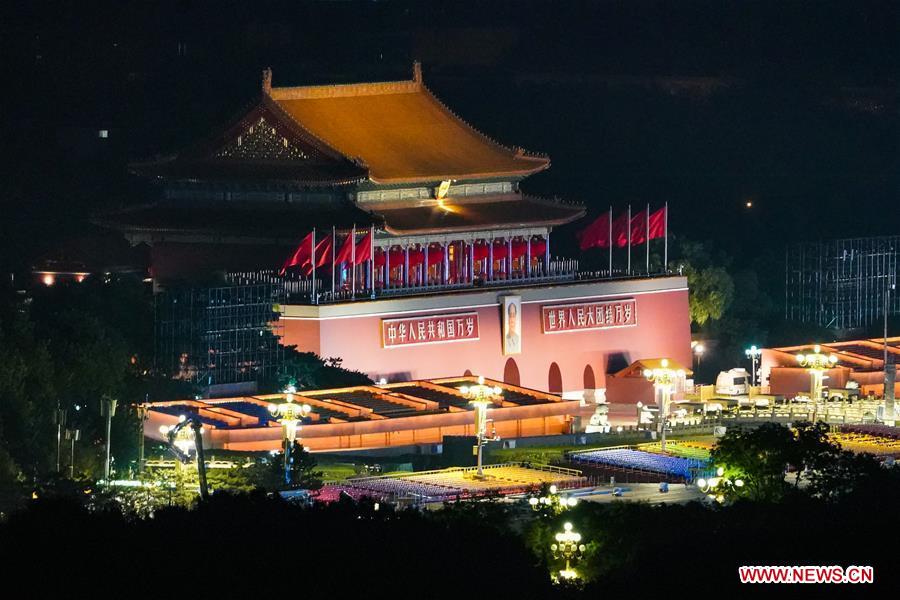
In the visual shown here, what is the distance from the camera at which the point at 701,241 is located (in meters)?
118

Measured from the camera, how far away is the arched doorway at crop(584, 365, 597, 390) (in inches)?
3949

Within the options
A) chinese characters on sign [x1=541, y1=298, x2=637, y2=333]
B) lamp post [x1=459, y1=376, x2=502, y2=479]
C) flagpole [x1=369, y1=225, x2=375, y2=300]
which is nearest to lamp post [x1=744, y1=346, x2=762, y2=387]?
chinese characters on sign [x1=541, y1=298, x2=637, y2=333]

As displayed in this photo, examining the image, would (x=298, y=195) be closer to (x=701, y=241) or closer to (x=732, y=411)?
(x=732, y=411)

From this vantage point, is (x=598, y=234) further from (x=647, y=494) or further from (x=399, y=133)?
(x=647, y=494)

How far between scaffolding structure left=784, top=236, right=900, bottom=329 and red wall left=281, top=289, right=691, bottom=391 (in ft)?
24.0

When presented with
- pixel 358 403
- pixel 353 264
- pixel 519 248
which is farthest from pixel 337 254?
pixel 519 248

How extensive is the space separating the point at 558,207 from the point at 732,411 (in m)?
11.1

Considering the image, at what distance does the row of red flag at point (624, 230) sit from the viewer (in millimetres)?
103250

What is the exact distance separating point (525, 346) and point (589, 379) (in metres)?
2.45

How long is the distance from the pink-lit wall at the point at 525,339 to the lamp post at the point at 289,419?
9875mm

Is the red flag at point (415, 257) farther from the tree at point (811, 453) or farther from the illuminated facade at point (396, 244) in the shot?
the tree at point (811, 453)

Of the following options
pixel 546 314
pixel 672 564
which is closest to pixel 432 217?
pixel 546 314

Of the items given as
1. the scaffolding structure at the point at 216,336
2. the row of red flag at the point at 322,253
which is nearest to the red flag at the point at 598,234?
the row of red flag at the point at 322,253

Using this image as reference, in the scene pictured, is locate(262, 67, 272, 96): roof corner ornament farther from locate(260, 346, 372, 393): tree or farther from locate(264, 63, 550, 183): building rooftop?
locate(260, 346, 372, 393): tree
